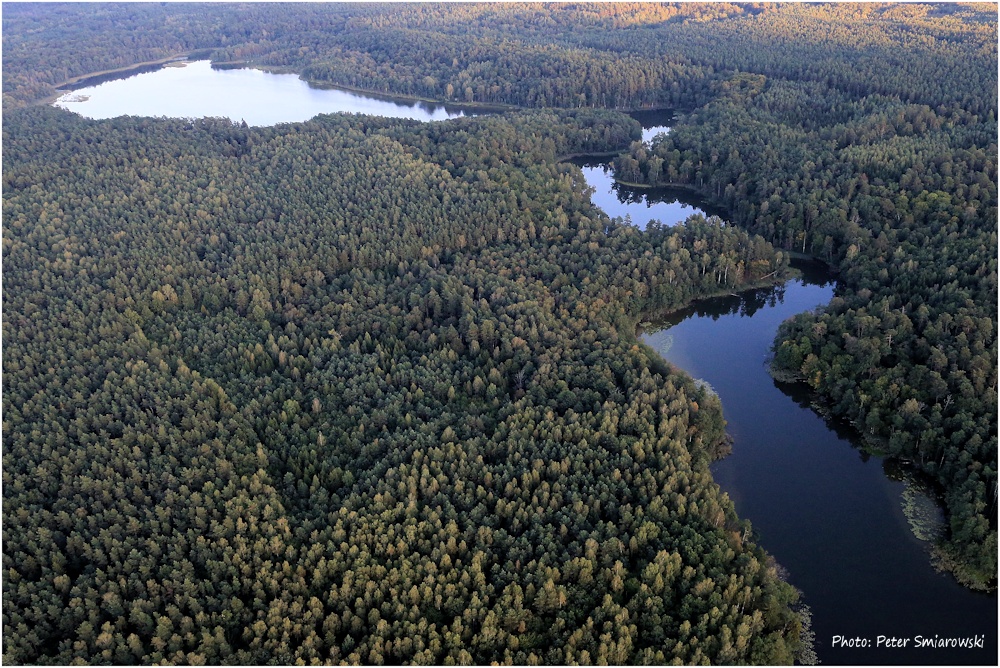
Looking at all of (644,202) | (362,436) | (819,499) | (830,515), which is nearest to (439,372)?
(362,436)

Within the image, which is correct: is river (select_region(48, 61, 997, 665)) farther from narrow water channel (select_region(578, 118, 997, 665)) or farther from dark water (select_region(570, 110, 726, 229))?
dark water (select_region(570, 110, 726, 229))

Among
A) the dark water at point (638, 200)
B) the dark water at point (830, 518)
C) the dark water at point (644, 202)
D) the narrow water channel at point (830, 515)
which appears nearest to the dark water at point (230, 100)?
the dark water at point (638, 200)

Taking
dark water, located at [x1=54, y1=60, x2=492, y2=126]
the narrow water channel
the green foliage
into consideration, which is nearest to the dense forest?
the green foliage

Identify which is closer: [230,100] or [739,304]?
[739,304]

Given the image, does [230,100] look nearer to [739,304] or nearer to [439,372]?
[439,372]

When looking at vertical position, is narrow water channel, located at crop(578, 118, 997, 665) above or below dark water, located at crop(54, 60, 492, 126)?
below

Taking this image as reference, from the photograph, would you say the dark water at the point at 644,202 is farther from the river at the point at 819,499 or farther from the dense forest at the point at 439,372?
the river at the point at 819,499

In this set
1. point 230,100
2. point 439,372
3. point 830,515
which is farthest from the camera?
point 230,100

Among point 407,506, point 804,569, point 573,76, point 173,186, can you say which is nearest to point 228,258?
point 173,186
